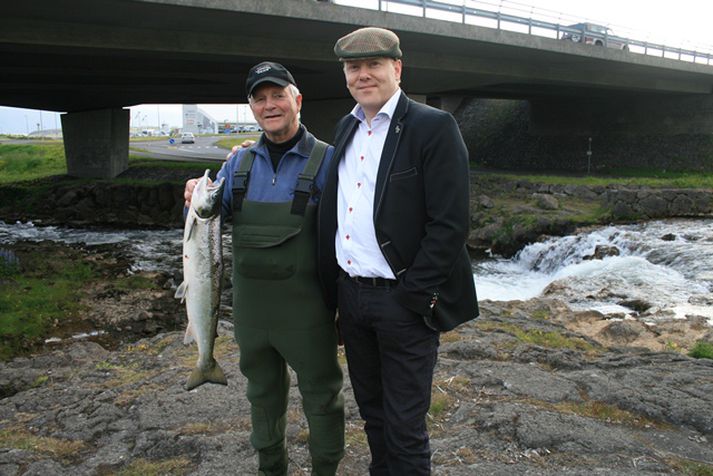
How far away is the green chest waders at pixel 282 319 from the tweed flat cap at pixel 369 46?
25.2 inches

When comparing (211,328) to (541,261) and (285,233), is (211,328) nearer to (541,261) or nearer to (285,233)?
(285,233)

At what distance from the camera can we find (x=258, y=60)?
60.7 ft

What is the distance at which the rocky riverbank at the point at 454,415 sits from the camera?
4.17m

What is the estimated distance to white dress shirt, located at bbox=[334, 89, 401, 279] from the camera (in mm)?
2988

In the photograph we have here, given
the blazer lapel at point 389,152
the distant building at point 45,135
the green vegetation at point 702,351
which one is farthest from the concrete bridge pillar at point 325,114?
the distant building at point 45,135

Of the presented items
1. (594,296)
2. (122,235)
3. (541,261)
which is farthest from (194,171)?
(594,296)

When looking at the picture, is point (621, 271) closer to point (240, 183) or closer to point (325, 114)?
point (240, 183)

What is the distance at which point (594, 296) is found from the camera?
12.9 m

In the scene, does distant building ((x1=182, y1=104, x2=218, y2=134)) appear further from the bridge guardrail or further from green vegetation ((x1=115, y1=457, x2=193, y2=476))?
green vegetation ((x1=115, y1=457, x2=193, y2=476))

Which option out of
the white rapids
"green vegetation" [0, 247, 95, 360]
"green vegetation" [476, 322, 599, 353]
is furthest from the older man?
the white rapids

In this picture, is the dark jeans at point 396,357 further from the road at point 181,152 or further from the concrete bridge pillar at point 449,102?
the concrete bridge pillar at point 449,102

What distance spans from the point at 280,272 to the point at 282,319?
0.90ft

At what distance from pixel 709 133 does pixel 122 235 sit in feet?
94.5

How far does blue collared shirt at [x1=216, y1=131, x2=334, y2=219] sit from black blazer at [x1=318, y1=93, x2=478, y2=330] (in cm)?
52
